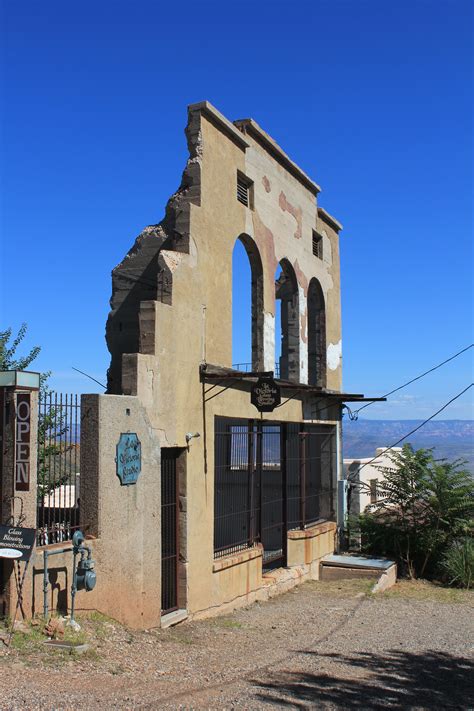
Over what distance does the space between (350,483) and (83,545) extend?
11935mm

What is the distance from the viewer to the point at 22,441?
8211 mm

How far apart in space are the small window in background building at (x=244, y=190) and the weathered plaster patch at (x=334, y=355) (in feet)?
19.4

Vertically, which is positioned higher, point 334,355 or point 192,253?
point 192,253

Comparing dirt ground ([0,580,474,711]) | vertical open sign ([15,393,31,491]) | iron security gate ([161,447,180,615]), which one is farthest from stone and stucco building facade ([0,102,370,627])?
vertical open sign ([15,393,31,491])

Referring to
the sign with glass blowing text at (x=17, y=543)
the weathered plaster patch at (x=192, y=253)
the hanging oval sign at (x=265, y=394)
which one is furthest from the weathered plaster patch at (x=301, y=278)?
the sign with glass blowing text at (x=17, y=543)

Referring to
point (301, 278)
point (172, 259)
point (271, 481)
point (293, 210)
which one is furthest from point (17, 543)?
point (271, 481)

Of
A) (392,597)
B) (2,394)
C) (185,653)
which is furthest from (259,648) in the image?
(392,597)

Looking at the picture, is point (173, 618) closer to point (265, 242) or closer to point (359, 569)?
point (359, 569)

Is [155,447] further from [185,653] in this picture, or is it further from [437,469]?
[437,469]

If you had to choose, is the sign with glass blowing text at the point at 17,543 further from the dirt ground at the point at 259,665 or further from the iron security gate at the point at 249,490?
the iron security gate at the point at 249,490

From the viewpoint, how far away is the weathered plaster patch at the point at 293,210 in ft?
53.0

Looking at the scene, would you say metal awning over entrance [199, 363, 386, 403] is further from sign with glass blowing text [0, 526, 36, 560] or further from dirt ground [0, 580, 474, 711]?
sign with glass blowing text [0, 526, 36, 560]

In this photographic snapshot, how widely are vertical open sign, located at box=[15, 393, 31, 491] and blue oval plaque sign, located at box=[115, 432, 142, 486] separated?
1.73 meters

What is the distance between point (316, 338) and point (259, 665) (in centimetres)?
1140
